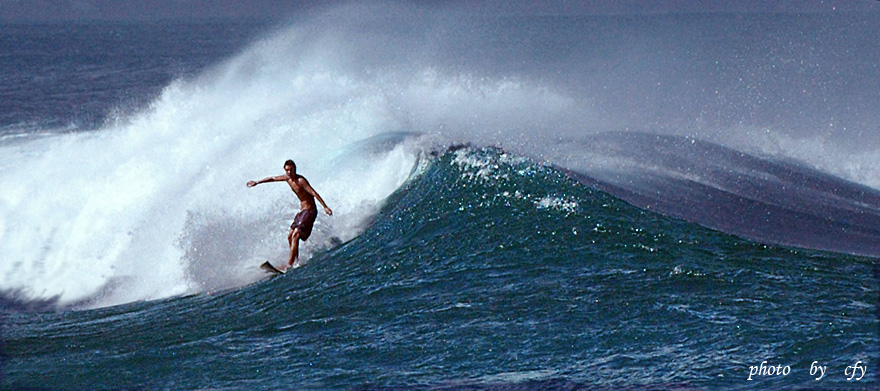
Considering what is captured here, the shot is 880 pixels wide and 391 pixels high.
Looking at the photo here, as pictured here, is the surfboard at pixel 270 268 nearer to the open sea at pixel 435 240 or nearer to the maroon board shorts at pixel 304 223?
the open sea at pixel 435 240

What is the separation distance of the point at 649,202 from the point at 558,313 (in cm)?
472

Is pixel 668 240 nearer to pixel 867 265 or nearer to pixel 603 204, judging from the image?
pixel 603 204

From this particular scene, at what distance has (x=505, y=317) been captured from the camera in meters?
11.1

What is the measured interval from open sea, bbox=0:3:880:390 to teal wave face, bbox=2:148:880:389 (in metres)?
0.04

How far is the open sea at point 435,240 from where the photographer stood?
33.0 feet

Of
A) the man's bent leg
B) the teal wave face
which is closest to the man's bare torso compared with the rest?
the man's bent leg

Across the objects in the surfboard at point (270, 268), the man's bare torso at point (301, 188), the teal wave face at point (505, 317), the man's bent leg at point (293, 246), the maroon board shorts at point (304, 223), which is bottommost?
the teal wave face at point (505, 317)

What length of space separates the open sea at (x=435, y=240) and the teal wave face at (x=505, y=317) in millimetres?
41

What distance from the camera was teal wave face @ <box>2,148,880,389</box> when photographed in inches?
383

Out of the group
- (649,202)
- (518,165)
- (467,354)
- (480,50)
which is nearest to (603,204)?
(649,202)

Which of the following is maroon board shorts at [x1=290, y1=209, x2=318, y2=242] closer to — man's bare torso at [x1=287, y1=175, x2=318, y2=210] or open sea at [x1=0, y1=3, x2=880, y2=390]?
man's bare torso at [x1=287, y1=175, x2=318, y2=210]

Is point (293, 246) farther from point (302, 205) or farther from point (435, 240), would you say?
point (435, 240)

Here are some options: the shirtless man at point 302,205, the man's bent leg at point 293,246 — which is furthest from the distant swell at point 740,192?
the man's bent leg at point 293,246

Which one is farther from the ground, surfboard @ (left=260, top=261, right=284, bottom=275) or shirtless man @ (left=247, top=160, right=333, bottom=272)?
shirtless man @ (left=247, top=160, right=333, bottom=272)
